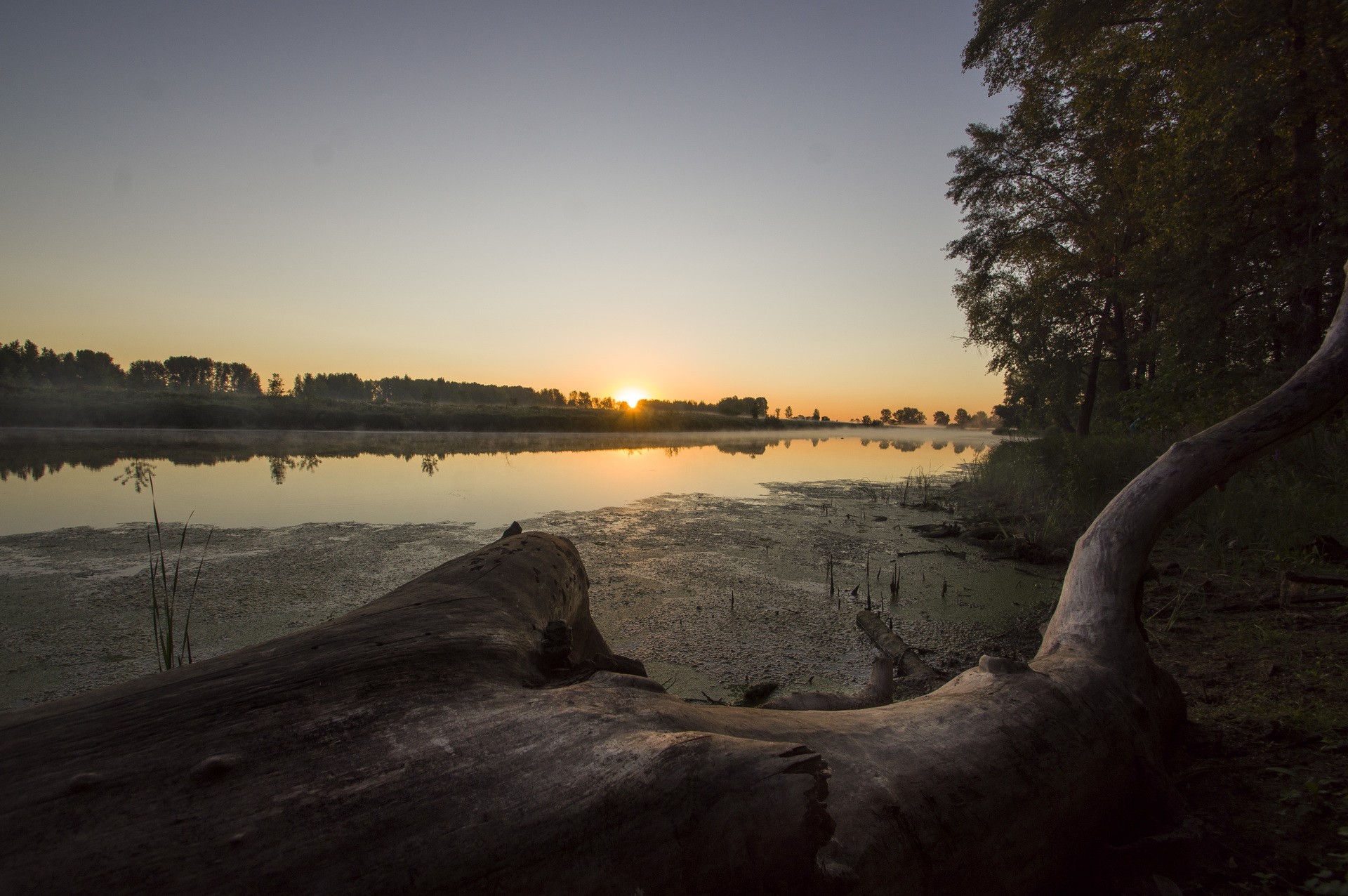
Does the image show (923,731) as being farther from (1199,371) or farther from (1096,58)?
(1096,58)

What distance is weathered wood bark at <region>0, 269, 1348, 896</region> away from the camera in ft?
2.90

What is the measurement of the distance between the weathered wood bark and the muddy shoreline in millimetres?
1483

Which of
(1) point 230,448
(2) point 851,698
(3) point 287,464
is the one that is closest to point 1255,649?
(2) point 851,698

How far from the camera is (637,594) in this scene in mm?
4418

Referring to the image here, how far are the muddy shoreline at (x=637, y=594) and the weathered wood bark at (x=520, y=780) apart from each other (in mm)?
1483

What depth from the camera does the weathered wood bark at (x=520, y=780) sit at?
885 millimetres

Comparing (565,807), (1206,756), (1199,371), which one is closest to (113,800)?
(565,807)

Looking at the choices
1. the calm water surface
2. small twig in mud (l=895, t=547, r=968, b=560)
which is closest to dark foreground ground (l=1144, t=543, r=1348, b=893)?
small twig in mud (l=895, t=547, r=968, b=560)

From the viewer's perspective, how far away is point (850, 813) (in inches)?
45.5

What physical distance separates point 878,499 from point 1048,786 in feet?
30.7

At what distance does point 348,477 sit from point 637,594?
8.77 metres

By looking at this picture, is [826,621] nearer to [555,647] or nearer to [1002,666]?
[1002,666]

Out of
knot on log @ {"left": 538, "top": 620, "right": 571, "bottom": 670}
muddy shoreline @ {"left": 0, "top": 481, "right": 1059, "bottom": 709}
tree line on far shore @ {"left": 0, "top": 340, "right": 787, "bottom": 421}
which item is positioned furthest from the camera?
tree line on far shore @ {"left": 0, "top": 340, "right": 787, "bottom": 421}

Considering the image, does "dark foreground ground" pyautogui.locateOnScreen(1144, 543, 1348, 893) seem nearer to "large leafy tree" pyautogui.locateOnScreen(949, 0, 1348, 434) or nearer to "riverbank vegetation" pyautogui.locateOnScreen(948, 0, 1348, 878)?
"riverbank vegetation" pyautogui.locateOnScreen(948, 0, 1348, 878)
